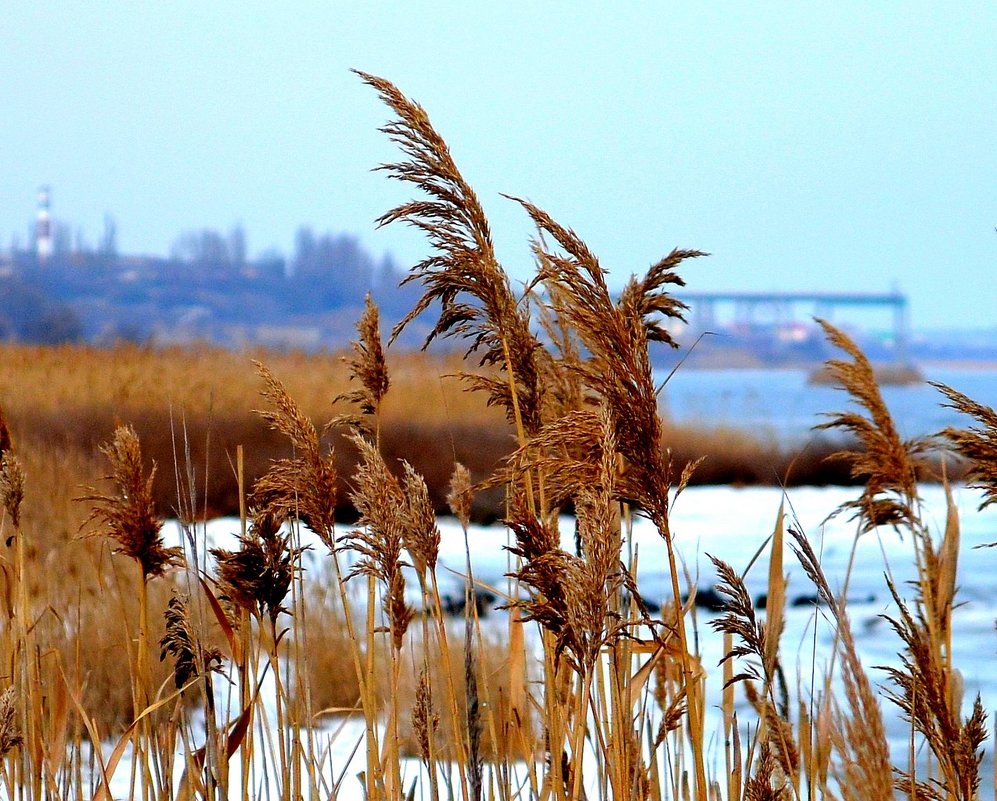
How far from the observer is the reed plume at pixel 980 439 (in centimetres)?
144

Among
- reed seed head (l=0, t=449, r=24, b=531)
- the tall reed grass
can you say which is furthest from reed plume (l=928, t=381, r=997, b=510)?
reed seed head (l=0, t=449, r=24, b=531)

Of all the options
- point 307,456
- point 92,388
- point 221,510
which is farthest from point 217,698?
point 92,388

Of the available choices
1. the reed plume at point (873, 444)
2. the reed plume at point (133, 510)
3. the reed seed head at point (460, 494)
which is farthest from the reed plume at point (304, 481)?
the reed plume at point (873, 444)

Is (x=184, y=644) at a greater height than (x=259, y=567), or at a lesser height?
Result: lesser

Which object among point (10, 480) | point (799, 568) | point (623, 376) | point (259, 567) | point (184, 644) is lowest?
point (799, 568)

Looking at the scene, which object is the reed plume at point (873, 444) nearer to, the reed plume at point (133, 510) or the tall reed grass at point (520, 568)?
the tall reed grass at point (520, 568)

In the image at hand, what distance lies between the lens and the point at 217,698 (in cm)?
480

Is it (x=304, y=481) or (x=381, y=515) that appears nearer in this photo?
(x=381, y=515)

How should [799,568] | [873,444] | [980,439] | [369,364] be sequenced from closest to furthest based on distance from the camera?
[980,439] < [369,364] < [873,444] < [799,568]

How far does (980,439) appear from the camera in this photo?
1.60 metres

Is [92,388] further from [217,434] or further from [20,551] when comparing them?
[20,551]

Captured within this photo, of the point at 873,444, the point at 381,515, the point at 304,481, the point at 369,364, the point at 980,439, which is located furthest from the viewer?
the point at 873,444

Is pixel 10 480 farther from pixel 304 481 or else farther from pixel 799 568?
pixel 799 568

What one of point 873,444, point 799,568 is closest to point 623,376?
point 873,444
